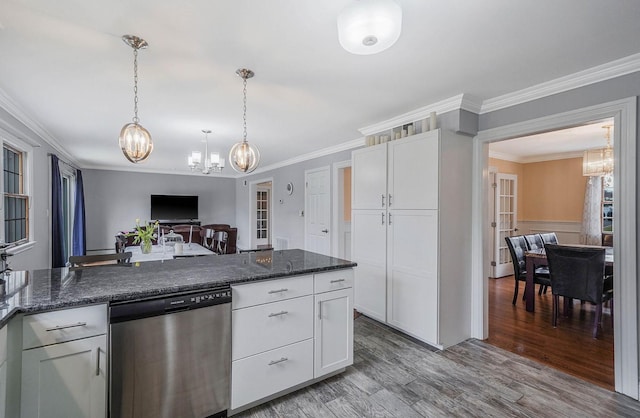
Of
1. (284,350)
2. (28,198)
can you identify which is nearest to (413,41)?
(284,350)

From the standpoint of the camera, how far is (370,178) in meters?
3.49

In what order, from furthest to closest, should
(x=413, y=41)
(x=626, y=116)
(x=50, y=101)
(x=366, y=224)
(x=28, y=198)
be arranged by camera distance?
(x=28, y=198) → (x=366, y=224) → (x=50, y=101) → (x=626, y=116) → (x=413, y=41)

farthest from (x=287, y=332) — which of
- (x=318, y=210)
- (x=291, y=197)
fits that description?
(x=291, y=197)

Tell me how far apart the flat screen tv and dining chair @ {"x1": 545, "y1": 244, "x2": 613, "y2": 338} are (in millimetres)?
8179

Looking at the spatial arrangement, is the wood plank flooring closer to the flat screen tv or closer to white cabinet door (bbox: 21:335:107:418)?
white cabinet door (bbox: 21:335:107:418)

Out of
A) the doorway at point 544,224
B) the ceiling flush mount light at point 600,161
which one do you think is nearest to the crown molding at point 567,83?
the doorway at point 544,224

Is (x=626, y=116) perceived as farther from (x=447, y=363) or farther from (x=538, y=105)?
(x=447, y=363)

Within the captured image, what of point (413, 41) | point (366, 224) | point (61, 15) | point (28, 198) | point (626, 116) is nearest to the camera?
point (61, 15)

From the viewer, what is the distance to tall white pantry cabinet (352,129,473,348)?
2.78 metres

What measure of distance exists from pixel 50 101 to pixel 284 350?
11.0ft

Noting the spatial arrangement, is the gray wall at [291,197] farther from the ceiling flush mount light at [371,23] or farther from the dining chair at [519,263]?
the ceiling flush mount light at [371,23]

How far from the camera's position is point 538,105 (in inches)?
102

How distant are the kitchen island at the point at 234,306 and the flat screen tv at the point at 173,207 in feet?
21.7

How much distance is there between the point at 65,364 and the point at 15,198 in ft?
11.1
